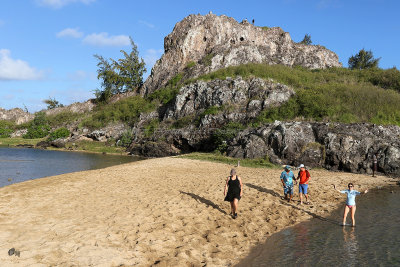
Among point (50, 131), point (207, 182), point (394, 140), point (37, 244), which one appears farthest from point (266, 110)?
point (50, 131)

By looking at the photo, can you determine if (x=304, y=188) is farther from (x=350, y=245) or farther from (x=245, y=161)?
(x=245, y=161)

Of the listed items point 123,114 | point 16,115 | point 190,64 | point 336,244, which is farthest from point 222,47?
point 16,115

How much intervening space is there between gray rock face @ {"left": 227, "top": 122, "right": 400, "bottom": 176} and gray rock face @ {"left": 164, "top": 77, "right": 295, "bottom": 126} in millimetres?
9151

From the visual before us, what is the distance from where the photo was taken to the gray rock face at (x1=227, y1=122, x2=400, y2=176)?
2284 cm

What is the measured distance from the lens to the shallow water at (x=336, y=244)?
7262mm

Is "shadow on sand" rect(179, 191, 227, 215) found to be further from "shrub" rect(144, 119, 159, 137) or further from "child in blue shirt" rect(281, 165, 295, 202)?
"shrub" rect(144, 119, 159, 137)

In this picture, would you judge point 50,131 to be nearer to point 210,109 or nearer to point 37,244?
point 210,109

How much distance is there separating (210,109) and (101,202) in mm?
29172

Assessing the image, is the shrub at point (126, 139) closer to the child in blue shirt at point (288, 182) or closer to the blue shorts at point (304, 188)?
the child in blue shirt at point (288, 182)

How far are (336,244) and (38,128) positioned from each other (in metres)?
67.3

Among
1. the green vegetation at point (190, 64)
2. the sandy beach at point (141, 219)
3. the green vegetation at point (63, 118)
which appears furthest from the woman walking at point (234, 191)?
the green vegetation at point (63, 118)

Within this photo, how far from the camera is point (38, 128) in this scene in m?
61.4

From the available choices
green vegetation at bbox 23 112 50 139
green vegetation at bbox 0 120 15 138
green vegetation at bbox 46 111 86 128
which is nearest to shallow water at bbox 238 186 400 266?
green vegetation at bbox 46 111 86 128

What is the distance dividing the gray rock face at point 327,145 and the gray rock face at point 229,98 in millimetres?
9151
